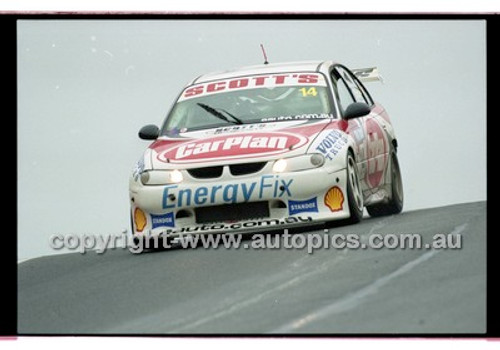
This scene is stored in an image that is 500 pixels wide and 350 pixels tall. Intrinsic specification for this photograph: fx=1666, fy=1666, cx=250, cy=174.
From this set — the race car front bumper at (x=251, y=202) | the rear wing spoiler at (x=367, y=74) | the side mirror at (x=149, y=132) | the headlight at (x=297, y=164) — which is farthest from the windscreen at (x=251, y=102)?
the rear wing spoiler at (x=367, y=74)

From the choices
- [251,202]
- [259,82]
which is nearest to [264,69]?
[259,82]

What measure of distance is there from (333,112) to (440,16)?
1780 millimetres

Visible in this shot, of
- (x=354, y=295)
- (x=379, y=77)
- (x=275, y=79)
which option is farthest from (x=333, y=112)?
(x=354, y=295)

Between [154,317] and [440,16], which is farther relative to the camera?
[440,16]

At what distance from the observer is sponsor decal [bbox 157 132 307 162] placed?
1216cm

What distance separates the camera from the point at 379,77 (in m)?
14.5

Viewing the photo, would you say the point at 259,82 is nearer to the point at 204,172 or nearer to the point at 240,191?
the point at 204,172

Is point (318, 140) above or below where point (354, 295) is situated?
above

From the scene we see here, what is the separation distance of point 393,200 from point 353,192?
2196 mm

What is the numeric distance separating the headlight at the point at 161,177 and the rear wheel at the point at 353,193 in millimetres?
1246

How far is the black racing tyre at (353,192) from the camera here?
40.5 ft

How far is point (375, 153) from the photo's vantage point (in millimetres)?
13805

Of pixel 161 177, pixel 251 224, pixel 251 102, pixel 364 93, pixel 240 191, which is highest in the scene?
pixel 364 93

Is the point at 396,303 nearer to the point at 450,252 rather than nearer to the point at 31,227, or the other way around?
the point at 450,252
